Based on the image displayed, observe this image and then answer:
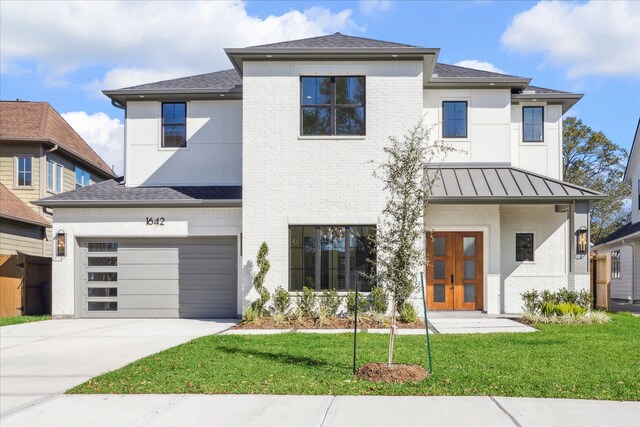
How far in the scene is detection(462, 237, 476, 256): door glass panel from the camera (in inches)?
677

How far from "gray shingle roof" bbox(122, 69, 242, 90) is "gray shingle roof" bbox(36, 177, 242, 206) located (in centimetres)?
310

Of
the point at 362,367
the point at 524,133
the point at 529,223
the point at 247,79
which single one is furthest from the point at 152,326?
the point at 524,133

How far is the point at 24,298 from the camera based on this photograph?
60.4 ft

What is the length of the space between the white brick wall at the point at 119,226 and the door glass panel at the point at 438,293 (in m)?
5.90

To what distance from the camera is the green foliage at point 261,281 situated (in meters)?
15.1

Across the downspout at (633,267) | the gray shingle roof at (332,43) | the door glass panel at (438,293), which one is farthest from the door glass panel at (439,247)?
Answer: the downspout at (633,267)

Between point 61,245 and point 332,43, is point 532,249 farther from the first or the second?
point 61,245

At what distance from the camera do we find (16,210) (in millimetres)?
21516

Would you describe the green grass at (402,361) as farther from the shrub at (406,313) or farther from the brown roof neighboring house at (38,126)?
the brown roof neighboring house at (38,126)

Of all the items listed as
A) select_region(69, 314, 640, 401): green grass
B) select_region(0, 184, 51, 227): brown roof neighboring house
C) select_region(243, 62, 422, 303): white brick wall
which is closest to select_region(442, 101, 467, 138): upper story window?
select_region(243, 62, 422, 303): white brick wall

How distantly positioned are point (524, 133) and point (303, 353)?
12.0 m

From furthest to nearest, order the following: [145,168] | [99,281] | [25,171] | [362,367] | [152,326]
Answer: [25,171] < [145,168] < [99,281] < [152,326] < [362,367]

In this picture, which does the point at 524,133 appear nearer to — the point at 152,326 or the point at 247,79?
the point at 247,79

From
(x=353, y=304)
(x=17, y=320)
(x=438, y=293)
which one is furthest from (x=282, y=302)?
(x=17, y=320)
